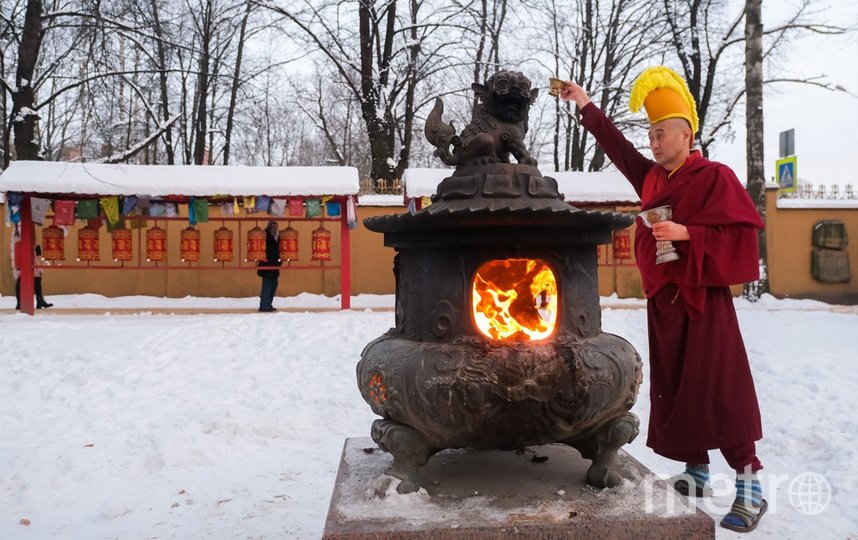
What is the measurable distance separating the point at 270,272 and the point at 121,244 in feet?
8.46

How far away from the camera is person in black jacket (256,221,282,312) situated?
1086 cm

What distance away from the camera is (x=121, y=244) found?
10.7m

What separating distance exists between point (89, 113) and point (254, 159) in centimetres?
1978

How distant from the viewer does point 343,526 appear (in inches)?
94.5

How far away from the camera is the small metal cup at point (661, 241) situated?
279cm

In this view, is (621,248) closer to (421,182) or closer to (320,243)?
(421,182)

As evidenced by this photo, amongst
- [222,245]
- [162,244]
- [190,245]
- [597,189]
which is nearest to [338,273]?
[222,245]

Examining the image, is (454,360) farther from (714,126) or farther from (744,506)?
(714,126)

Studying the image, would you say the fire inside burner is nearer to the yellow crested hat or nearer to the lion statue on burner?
the lion statue on burner

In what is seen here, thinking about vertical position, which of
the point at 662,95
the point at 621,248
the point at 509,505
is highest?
the point at 662,95

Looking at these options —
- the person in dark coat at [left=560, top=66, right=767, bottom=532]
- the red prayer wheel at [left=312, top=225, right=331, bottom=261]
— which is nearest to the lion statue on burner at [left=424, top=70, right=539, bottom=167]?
the person in dark coat at [left=560, top=66, right=767, bottom=532]

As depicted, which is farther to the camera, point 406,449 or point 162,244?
point 162,244

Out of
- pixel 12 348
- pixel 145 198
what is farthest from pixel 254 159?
pixel 12 348

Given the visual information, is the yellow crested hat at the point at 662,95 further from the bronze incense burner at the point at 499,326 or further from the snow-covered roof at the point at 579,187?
the snow-covered roof at the point at 579,187
